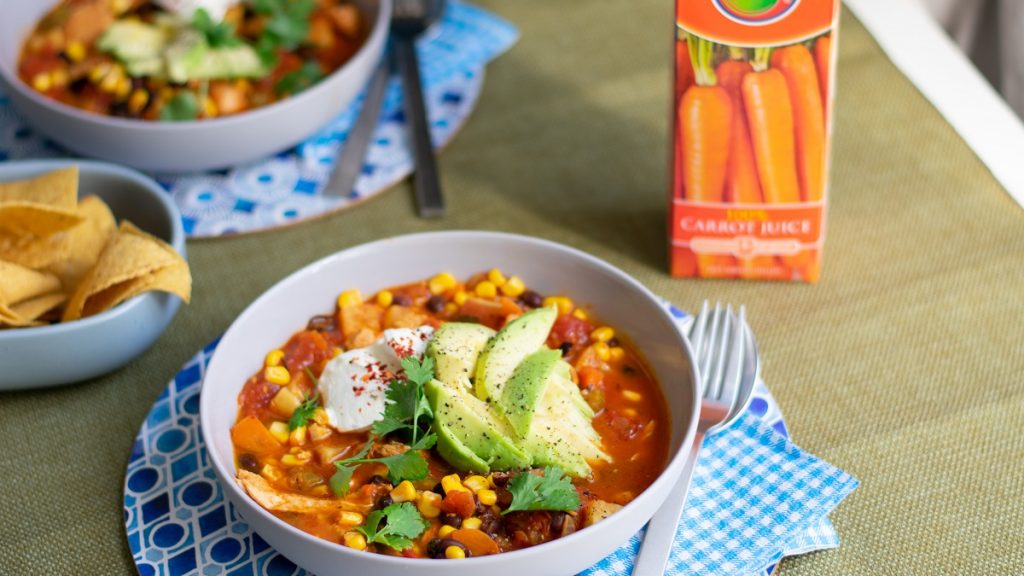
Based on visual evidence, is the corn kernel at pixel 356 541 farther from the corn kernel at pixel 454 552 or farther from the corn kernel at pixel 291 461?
the corn kernel at pixel 291 461

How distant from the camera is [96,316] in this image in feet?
10.6

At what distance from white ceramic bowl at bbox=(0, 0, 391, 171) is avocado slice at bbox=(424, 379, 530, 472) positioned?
5.23ft

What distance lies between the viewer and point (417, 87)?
456 centimetres

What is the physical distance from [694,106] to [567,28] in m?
1.72

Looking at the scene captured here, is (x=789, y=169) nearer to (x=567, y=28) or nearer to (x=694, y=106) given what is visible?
(x=694, y=106)

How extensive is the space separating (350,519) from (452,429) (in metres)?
0.33

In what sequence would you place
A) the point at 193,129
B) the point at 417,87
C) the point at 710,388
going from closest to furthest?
the point at 710,388, the point at 193,129, the point at 417,87

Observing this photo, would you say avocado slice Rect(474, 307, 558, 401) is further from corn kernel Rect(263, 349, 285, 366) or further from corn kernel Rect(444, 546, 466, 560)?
corn kernel Rect(263, 349, 285, 366)

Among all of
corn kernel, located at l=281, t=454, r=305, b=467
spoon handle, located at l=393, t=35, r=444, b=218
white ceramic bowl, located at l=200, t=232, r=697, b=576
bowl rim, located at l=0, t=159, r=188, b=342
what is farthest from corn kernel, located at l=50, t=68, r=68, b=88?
corn kernel, located at l=281, t=454, r=305, b=467

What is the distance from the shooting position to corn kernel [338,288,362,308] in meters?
3.41

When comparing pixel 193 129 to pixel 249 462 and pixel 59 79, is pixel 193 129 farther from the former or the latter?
pixel 249 462

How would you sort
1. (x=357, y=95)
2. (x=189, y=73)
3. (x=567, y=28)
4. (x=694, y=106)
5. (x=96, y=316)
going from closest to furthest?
1. (x=96, y=316)
2. (x=694, y=106)
3. (x=189, y=73)
4. (x=357, y=95)
5. (x=567, y=28)

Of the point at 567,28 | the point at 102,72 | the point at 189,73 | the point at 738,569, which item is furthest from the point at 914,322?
the point at 102,72

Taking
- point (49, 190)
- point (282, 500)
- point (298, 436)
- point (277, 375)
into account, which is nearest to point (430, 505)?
point (282, 500)
